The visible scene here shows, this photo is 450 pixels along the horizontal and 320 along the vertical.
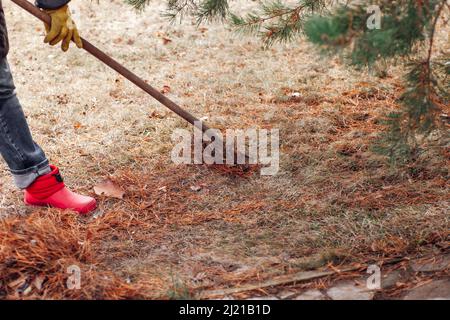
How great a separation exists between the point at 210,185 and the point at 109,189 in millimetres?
596

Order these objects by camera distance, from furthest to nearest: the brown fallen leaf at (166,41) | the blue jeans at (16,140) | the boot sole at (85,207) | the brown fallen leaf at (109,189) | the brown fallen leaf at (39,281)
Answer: the brown fallen leaf at (166,41), the brown fallen leaf at (109,189), the boot sole at (85,207), the blue jeans at (16,140), the brown fallen leaf at (39,281)

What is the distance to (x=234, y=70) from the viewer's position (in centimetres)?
484

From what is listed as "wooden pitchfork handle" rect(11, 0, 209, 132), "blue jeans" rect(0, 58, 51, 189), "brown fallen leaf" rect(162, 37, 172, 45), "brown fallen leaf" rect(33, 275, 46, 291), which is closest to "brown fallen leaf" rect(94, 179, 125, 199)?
"blue jeans" rect(0, 58, 51, 189)

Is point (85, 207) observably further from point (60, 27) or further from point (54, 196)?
point (60, 27)

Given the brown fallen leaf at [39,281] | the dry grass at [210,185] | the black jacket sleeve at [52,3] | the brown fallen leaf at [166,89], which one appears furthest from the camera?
the brown fallen leaf at [166,89]

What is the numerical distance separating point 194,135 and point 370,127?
123 centimetres

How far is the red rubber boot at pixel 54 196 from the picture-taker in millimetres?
2791

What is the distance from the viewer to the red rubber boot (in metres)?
2.79

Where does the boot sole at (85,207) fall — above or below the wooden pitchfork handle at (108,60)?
below

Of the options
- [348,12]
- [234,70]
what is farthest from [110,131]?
[348,12]

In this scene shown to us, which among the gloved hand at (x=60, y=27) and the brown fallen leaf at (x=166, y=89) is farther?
the brown fallen leaf at (x=166, y=89)

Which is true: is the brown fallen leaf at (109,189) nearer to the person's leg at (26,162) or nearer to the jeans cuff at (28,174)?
the person's leg at (26,162)

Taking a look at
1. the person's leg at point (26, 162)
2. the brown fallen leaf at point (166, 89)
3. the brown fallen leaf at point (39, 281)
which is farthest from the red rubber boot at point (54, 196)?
the brown fallen leaf at point (166, 89)

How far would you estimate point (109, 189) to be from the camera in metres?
3.06
